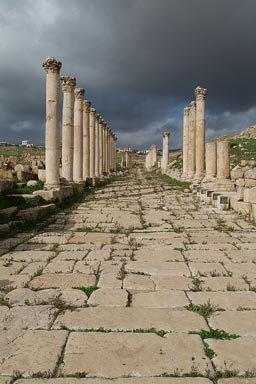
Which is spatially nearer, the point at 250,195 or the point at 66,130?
the point at 250,195

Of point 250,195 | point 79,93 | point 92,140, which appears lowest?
point 250,195

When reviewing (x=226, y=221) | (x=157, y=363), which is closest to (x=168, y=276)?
(x=157, y=363)

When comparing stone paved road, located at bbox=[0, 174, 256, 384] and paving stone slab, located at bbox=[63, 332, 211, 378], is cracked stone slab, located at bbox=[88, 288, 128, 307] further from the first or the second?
paving stone slab, located at bbox=[63, 332, 211, 378]

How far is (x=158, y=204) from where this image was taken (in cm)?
1447

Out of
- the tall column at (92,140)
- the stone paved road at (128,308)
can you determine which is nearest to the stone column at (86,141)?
the tall column at (92,140)

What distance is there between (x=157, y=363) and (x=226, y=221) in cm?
790

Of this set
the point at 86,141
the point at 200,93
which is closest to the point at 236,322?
the point at 200,93

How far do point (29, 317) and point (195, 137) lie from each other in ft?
73.5

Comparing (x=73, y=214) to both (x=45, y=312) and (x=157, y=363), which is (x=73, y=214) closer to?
(x=45, y=312)

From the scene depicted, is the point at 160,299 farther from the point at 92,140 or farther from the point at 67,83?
the point at 92,140

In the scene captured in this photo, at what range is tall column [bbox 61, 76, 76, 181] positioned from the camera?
17.5m

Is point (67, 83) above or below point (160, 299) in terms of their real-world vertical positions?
above

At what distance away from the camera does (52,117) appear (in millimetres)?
14203

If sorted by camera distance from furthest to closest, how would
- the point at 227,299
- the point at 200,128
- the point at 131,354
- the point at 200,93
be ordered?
1. the point at 200,128
2. the point at 200,93
3. the point at 227,299
4. the point at 131,354
